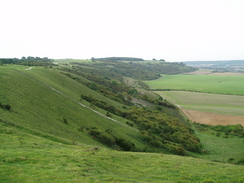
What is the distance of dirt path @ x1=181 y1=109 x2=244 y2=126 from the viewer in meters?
70.6

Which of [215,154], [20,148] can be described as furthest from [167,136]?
[20,148]

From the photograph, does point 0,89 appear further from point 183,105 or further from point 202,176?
point 183,105

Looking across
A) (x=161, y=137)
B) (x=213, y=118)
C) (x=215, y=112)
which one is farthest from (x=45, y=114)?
(x=215, y=112)

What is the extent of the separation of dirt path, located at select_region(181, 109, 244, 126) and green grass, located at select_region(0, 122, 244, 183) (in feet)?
194

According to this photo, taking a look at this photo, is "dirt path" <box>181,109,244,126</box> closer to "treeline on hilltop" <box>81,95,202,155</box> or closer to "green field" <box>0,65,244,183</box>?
"treeline on hilltop" <box>81,95,202,155</box>

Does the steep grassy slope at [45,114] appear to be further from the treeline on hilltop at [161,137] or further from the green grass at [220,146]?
the green grass at [220,146]

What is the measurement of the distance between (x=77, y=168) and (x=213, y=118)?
7550cm

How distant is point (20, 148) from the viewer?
16359 mm

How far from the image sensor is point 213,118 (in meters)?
76.4

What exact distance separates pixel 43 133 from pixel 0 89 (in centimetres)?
1502

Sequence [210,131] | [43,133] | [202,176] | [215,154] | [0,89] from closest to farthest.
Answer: [202,176] < [43,133] < [0,89] < [215,154] < [210,131]

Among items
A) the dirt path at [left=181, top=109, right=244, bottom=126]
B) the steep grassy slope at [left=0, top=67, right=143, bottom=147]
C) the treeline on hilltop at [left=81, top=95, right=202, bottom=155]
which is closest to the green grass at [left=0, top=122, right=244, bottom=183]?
the steep grassy slope at [left=0, top=67, right=143, bottom=147]

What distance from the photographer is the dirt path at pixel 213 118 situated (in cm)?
7062

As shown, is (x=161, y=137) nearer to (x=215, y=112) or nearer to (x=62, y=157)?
(x=62, y=157)
